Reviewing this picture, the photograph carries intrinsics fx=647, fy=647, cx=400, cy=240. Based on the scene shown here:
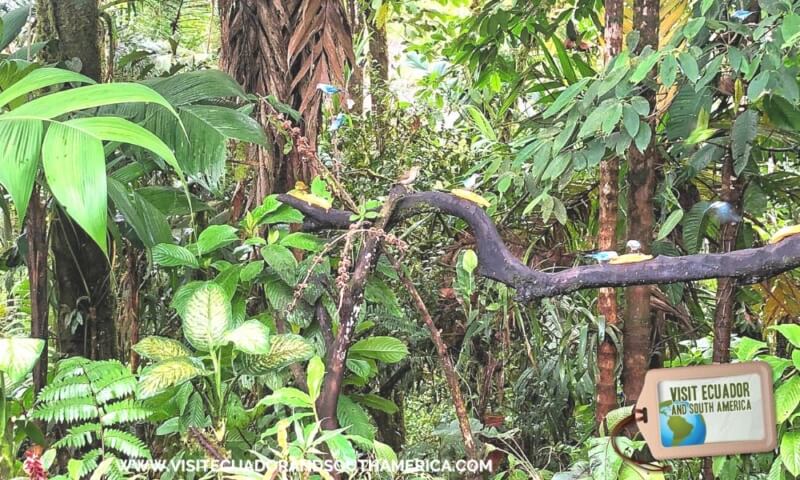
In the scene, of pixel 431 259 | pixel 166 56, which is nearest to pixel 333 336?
pixel 431 259

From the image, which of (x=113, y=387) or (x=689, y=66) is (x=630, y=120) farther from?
(x=113, y=387)

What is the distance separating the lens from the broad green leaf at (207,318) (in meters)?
0.76

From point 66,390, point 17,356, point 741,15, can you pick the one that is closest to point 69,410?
point 66,390

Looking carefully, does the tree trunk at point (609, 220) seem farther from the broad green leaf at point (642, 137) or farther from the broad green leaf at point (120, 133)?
the broad green leaf at point (120, 133)

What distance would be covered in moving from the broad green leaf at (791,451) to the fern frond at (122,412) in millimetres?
764

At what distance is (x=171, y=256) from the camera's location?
869 millimetres

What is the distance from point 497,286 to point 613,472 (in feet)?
1.69

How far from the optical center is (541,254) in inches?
52.8

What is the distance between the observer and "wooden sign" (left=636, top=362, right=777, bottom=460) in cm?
77

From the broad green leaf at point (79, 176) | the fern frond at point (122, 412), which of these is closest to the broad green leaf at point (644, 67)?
the broad green leaf at point (79, 176)

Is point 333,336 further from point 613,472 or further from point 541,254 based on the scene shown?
point 541,254

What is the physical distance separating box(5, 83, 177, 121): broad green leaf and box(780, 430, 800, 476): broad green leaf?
79 cm

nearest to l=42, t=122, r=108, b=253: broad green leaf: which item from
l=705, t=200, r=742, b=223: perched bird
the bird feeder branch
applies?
the bird feeder branch

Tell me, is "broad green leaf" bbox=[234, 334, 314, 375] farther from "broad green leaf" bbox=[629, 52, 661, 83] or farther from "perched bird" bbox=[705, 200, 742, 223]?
"perched bird" bbox=[705, 200, 742, 223]
